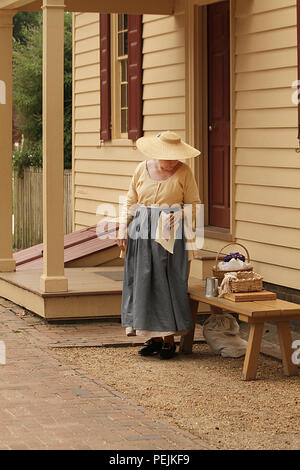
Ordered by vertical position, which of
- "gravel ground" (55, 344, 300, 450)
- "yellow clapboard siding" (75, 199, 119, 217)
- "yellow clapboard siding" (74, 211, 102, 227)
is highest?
"yellow clapboard siding" (75, 199, 119, 217)

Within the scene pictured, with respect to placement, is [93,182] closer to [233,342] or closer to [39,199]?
[39,199]

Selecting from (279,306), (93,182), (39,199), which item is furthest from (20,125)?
(279,306)

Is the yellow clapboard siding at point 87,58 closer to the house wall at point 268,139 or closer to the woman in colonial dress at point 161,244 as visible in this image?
the house wall at point 268,139

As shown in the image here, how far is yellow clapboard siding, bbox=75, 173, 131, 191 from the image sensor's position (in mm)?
13430

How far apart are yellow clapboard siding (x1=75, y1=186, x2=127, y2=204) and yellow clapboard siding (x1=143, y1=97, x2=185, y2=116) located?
1.27m

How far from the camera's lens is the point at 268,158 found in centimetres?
991

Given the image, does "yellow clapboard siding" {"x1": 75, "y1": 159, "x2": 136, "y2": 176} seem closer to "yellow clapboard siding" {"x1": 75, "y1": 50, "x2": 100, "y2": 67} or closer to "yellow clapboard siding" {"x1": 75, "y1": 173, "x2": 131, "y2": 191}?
"yellow clapboard siding" {"x1": 75, "y1": 173, "x2": 131, "y2": 191}

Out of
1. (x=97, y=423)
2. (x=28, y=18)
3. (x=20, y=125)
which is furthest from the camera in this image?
(x=28, y=18)

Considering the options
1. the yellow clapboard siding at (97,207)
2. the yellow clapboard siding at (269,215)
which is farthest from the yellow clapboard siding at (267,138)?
the yellow clapboard siding at (97,207)

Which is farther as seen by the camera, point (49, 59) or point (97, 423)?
point (49, 59)

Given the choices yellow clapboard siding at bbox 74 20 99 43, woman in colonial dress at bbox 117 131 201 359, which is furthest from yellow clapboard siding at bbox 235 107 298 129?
yellow clapboard siding at bbox 74 20 99 43

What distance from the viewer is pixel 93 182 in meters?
14.7

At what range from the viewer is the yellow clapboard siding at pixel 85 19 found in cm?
1445

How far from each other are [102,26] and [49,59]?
13.4 ft
